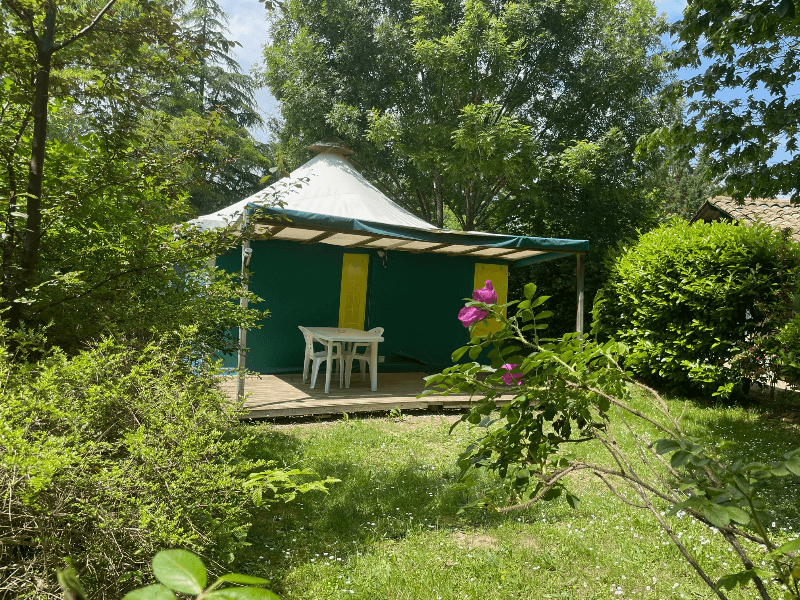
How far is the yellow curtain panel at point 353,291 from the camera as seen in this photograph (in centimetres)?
941

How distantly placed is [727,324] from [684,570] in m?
5.16

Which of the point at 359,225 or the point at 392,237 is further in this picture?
the point at 392,237

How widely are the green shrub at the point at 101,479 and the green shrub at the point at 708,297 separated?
5.70 meters

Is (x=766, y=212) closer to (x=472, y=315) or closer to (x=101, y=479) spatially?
(x=472, y=315)

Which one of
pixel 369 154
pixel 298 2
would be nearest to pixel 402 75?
pixel 369 154

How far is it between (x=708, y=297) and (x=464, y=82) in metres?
7.70

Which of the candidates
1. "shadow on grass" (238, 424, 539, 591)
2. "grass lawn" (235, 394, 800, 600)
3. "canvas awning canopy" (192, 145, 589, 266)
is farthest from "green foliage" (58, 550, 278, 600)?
"canvas awning canopy" (192, 145, 589, 266)

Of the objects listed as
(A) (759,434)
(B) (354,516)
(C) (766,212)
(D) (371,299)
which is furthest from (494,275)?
(B) (354,516)

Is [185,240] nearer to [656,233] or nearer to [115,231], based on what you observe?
[115,231]

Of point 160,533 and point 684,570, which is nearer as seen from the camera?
point 160,533

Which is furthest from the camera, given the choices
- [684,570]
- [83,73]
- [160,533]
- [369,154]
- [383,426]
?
[369,154]

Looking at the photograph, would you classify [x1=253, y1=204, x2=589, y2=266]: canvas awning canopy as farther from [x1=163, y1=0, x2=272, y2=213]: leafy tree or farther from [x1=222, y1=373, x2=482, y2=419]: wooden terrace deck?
[x1=163, y1=0, x2=272, y2=213]: leafy tree

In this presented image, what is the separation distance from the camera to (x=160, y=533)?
179 cm

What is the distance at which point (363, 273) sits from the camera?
9.57m
